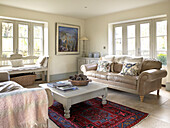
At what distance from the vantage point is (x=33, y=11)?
518 cm

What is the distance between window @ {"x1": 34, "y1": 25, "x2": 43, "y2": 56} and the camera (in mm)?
5590

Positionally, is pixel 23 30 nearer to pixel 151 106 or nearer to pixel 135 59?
pixel 135 59

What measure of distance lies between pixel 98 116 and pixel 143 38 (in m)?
3.57

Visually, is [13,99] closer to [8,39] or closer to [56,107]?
[56,107]

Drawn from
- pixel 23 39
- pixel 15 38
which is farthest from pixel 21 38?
pixel 15 38

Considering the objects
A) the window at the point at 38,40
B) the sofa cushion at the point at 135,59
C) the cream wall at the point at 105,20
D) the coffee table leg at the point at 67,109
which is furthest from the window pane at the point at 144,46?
the window at the point at 38,40

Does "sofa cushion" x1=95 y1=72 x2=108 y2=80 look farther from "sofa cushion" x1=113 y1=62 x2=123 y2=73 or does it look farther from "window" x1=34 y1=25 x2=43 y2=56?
"window" x1=34 y1=25 x2=43 y2=56

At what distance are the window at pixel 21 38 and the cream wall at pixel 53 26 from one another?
321mm

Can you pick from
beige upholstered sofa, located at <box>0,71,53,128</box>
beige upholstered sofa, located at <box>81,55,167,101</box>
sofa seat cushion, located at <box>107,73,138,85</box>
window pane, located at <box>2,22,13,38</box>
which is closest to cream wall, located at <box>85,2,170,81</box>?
beige upholstered sofa, located at <box>81,55,167,101</box>

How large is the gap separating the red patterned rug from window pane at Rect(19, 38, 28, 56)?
9.70 feet

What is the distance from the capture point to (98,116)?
8.48 feet

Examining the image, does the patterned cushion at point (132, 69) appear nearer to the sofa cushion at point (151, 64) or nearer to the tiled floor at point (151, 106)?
the sofa cushion at point (151, 64)

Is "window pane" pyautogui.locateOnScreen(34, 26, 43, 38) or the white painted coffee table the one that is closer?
the white painted coffee table

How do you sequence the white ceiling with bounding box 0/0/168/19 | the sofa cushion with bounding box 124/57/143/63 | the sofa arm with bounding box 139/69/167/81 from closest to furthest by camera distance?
1. the sofa arm with bounding box 139/69/167/81
2. the sofa cushion with bounding box 124/57/143/63
3. the white ceiling with bounding box 0/0/168/19
